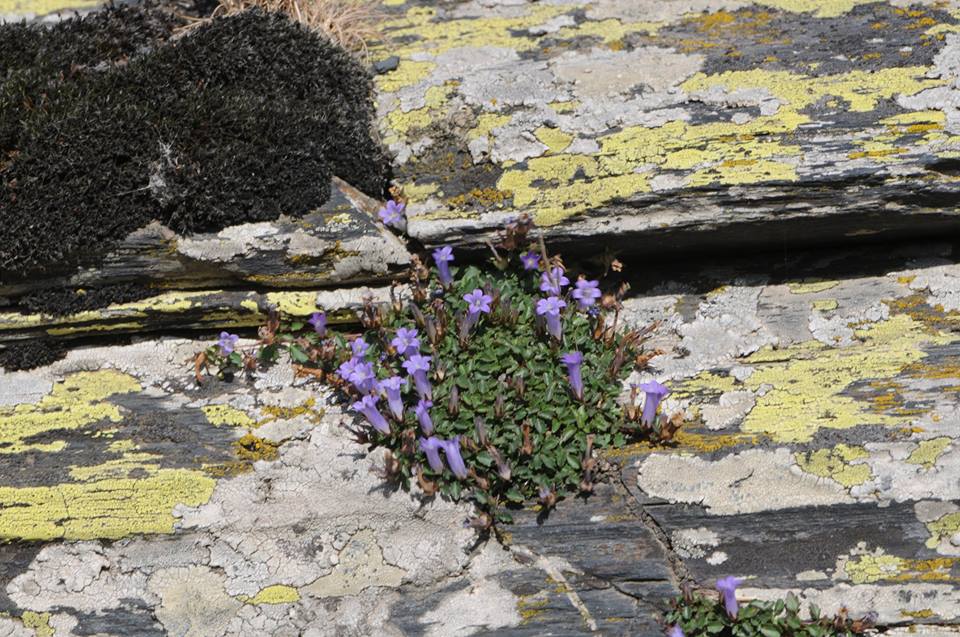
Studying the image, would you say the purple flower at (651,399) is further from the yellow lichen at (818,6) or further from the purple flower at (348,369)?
the yellow lichen at (818,6)

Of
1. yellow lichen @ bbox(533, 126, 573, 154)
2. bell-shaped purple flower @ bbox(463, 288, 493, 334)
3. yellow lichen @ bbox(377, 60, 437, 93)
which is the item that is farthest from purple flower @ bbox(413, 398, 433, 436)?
yellow lichen @ bbox(377, 60, 437, 93)

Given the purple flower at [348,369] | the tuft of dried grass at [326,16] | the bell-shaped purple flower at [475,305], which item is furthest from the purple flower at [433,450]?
the tuft of dried grass at [326,16]

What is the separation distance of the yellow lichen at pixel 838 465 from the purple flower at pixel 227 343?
9.63 ft

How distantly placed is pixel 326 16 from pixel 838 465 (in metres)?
4.17

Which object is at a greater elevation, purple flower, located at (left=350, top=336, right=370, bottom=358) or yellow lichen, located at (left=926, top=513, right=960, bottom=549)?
purple flower, located at (left=350, top=336, right=370, bottom=358)

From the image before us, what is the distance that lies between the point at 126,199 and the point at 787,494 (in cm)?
371

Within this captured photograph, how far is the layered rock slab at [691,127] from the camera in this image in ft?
15.2

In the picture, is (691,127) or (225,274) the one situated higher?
(691,127)

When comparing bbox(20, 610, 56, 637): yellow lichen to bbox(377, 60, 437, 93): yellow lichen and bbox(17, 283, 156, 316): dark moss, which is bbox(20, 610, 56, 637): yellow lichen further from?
bbox(377, 60, 437, 93): yellow lichen

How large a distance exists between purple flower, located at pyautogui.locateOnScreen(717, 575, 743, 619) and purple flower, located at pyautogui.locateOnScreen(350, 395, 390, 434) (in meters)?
1.73

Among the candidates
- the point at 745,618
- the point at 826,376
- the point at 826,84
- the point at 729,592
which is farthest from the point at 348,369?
the point at 826,84

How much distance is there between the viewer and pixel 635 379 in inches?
180

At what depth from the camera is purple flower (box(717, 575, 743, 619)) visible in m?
3.56

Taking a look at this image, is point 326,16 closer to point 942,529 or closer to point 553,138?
point 553,138
